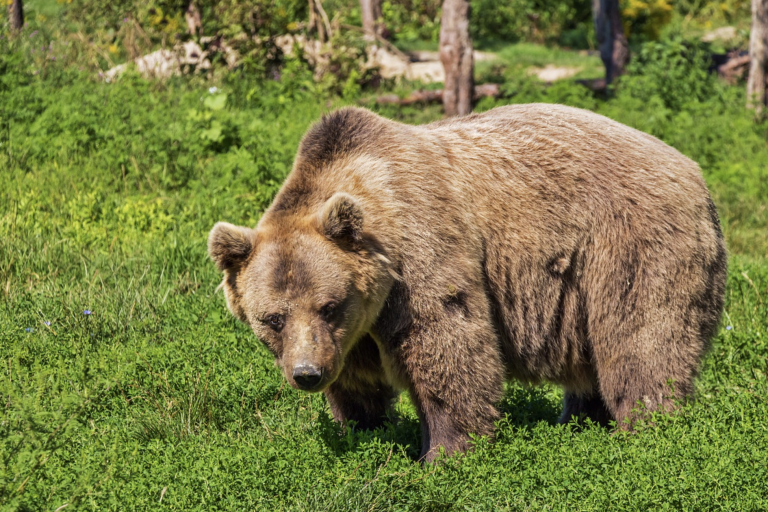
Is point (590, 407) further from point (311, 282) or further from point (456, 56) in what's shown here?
point (456, 56)

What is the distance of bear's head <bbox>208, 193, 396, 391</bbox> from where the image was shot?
431cm

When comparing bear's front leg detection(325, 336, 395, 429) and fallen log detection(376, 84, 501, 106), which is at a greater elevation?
bear's front leg detection(325, 336, 395, 429)

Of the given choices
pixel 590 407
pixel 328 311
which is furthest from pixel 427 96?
pixel 328 311

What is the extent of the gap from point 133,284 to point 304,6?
746 cm

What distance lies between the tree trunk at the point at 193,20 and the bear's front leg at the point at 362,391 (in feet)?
28.0

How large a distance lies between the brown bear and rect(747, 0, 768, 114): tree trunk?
360 inches

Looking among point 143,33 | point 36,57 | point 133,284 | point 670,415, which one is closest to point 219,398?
point 133,284

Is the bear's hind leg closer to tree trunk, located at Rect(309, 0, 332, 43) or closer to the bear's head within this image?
the bear's head

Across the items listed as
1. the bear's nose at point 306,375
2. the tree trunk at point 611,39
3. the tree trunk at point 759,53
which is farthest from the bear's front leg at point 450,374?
the tree trunk at point 611,39

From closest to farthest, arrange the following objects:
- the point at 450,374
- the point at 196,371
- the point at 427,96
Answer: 1. the point at 450,374
2. the point at 196,371
3. the point at 427,96

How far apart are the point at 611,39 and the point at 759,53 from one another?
7.83ft

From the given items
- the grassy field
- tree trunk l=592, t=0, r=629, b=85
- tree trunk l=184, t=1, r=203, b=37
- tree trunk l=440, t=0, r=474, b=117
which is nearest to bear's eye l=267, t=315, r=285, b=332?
the grassy field

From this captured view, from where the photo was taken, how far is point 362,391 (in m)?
5.04

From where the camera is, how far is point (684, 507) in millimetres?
4000
